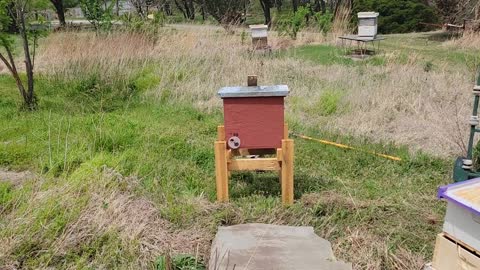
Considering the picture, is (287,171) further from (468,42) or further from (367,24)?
(468,42)

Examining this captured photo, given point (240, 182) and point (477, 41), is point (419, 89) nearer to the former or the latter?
point (240, 182)

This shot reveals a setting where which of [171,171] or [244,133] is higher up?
[244,133]

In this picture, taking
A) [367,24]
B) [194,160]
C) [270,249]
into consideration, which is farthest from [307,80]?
[270,249]

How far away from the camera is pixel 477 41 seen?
12375mm

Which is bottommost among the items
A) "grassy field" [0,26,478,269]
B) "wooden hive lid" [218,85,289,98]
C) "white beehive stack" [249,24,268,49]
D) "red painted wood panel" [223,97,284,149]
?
"grassy field" [0,26,478,269]

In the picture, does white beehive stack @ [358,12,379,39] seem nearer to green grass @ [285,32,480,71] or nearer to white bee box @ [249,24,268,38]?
green grass @ [285,32,480,71]

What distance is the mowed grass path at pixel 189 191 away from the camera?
9.23 feet

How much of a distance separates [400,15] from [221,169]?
17.0 metres

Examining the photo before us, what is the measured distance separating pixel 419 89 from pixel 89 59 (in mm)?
5934

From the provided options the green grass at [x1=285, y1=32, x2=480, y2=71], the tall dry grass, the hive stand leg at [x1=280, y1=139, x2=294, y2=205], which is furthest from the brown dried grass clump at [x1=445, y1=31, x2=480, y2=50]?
the hive stand leg at [x1=280, y1=139, x2=294, y2=205]

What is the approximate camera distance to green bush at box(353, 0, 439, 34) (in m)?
18.2

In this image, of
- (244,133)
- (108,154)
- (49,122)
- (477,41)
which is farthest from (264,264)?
(477,41)

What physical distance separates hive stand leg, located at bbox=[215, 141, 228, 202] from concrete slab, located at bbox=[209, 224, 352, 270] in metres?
0.40

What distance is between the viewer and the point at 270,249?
2781mm
